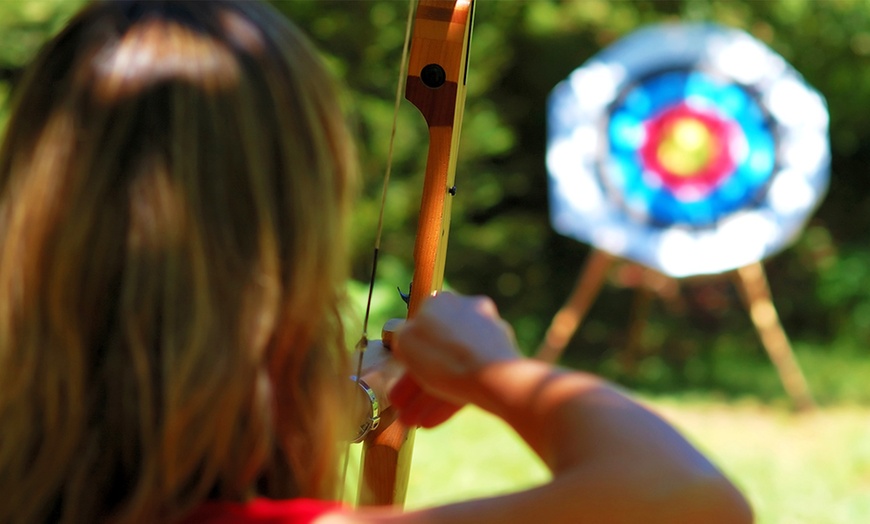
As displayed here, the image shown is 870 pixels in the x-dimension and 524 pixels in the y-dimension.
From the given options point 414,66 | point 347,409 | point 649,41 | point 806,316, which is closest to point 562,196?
point 649,41

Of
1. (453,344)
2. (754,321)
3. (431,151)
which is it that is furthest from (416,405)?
(754,321)

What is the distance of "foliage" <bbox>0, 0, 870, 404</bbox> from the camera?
3.93m

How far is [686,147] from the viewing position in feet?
12.5

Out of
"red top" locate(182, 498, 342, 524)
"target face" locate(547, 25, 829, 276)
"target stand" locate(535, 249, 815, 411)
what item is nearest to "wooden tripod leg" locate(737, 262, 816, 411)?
"target stand" locate(535, 249, 815, 411)

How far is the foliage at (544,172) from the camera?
3.93 meters

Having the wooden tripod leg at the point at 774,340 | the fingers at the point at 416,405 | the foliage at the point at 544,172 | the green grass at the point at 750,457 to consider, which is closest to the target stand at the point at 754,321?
the wooden tripod leg at the point at 774,340

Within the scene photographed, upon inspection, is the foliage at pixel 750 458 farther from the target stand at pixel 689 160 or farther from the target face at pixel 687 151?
the target face at pixel 687 151

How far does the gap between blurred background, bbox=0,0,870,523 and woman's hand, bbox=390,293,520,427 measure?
8.77 feet

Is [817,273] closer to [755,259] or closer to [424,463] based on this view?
[755,259]

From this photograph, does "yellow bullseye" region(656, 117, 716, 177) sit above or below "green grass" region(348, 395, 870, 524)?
above

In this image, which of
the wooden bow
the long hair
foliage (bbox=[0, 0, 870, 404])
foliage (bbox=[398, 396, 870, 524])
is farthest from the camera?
foliage (bbox=[0, 0, 870, 404])

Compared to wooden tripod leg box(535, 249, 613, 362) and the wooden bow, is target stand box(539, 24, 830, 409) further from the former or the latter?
the wooden bow

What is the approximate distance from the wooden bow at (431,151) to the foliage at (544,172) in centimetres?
253

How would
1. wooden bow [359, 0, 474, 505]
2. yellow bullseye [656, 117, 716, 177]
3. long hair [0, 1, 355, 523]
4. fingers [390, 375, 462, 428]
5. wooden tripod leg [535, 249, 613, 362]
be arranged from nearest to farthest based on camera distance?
long hair [0, 1, 355, 523]
fingers [390, 375, 462, 428]
wooden bow [359, 0, 474, 505]
wooden tripod leg [535, 249, 613, 362]
yellow bullseye [656, 117, 716, 177]
